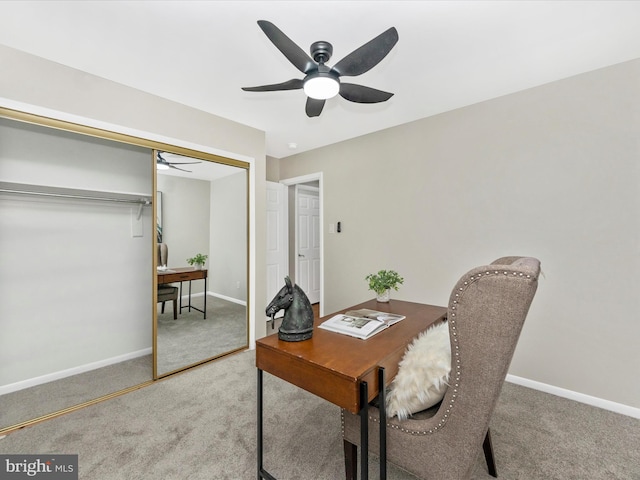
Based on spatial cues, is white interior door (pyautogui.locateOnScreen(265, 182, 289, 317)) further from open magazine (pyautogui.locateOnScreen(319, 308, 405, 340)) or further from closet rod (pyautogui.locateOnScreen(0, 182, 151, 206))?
open magazine (pyautogui.locateOnScreen(319, 308, 405, 340))

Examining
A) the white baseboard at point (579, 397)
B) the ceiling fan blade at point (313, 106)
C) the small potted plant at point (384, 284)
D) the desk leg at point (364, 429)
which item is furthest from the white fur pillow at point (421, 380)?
the white baseboard at point (579, 397)

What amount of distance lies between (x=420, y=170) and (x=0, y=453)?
3.89 meters

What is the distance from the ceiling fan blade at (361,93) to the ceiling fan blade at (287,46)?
340mm

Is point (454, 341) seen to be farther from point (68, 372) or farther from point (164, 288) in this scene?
point (68, 372)

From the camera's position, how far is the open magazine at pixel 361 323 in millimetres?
1479

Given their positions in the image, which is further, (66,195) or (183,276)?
(183,276)

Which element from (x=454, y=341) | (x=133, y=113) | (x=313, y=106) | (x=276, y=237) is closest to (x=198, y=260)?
(x=133, y=113)

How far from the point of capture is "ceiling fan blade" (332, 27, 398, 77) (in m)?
1.45

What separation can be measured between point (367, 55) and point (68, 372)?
359 centimetres

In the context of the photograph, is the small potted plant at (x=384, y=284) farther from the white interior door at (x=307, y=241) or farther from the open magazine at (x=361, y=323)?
the white interior door at (x=307, y=241)

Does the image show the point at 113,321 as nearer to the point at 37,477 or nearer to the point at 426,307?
the point at 37,477

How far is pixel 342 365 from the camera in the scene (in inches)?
45.3

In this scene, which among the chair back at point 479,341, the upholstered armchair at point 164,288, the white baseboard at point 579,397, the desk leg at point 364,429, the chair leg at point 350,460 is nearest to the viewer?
the chair back at point 479,341

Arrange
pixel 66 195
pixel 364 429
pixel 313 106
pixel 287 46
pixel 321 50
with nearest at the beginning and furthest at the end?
pixel 364 429 → pixel 287 46 → pixel 321 50 → pixel 313 106 → pixel 66 195
